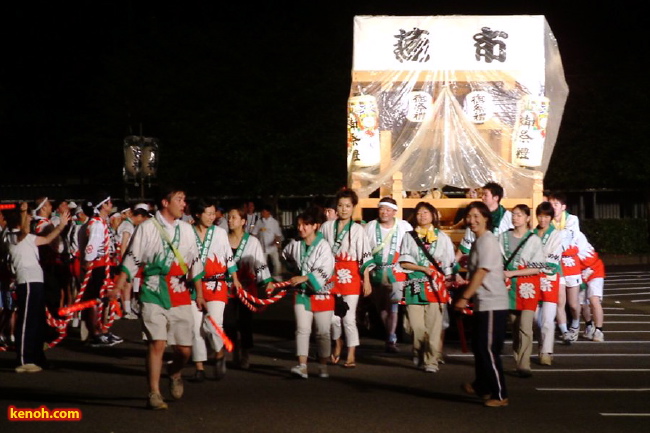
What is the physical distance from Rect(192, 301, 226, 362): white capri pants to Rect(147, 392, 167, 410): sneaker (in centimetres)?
165

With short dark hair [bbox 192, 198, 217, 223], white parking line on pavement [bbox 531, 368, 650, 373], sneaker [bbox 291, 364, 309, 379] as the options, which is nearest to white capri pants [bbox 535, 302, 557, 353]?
white parking line on pavement [bbox 531, 368, 650, 373]

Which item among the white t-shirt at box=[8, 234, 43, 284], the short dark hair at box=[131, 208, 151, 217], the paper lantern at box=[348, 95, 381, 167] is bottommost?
the white t-shirt at box=[8, 234, 43, 284]

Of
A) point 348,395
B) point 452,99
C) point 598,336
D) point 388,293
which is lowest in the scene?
point 348,395

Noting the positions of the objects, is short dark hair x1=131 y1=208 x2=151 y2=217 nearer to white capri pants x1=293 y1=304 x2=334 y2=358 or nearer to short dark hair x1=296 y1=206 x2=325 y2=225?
short dark hair x1=296 y1=206 x2=325 y2=225

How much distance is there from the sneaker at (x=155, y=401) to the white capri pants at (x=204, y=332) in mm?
1655

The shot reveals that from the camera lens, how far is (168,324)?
833cm

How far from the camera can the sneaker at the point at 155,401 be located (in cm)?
812

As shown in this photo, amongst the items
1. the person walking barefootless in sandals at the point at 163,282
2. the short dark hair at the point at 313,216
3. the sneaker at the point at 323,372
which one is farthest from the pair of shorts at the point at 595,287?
the person walking barefootless in sandals at the point at 163,282

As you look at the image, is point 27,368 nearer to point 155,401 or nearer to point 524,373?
point 155,401

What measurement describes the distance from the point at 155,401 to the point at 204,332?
2021 mm

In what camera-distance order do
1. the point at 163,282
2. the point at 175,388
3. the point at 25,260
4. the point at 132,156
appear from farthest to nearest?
the point at 132,156 < the point at 25,260 < the point at 175,388 < the point at 163,282

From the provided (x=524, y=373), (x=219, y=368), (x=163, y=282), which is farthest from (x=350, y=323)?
(x=163, y=282)

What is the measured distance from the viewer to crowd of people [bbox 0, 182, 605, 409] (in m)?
8.35

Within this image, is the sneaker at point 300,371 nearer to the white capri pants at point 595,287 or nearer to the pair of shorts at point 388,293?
the pair of shorts at point 388,293
